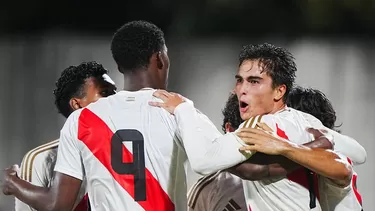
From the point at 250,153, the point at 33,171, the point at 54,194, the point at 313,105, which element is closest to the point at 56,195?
the point at 54,194

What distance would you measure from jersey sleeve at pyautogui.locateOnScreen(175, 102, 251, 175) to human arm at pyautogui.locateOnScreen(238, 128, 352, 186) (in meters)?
0.04

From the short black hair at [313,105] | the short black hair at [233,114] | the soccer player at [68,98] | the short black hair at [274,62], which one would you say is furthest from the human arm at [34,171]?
the short black hair at [313,105]

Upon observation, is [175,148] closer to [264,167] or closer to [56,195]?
[264,167]

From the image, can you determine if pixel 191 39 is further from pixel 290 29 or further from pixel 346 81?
pixel 346 81

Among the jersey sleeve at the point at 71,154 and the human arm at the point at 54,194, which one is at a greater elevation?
the jersey sleeve at the point at 71,154

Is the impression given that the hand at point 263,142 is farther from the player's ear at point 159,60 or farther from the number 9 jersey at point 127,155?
the player's ear at point 159,60

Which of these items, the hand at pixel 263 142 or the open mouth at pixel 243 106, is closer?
the hand at pixel 263 142

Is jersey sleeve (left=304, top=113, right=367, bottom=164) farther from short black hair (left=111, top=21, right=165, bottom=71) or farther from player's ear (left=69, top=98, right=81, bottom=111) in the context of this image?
player's ear (left=69, top=98, right=81, bottom=111)

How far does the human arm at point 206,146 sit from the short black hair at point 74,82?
2.90 feet

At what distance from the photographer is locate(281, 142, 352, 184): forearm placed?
2.06m

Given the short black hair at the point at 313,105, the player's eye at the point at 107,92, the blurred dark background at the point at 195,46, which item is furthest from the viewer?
the blurred dark background at the point at 195,46

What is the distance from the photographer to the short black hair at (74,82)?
2922mm

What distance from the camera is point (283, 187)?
2158mm

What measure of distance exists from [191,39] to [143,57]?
2.97 metres
